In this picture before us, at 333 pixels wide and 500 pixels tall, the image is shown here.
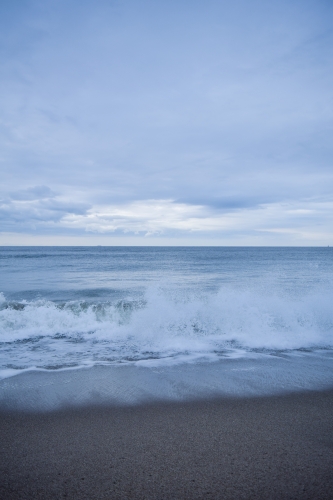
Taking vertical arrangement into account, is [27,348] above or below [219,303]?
below

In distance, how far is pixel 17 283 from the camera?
21234mm

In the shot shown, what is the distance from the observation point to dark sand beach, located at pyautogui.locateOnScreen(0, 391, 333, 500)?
2.72m

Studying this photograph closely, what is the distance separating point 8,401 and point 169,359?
3.34 metres

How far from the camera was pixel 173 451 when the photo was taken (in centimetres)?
327

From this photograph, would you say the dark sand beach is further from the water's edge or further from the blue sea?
the blue sea

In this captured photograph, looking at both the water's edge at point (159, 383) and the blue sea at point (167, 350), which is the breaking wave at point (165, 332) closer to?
the blue sea at point (167, 350)

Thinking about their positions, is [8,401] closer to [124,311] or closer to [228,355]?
[228,355]

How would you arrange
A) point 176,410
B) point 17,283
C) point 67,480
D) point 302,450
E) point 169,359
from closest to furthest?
point 67,480, point 302,450, point 176,410, point 169,359, point 17,283

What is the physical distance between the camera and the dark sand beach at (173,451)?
8.92 ft

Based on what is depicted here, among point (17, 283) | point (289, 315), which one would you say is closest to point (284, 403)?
point (289, 315)

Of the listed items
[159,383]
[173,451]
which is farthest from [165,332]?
[173,451]

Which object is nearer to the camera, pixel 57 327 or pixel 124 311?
pixel 57 327

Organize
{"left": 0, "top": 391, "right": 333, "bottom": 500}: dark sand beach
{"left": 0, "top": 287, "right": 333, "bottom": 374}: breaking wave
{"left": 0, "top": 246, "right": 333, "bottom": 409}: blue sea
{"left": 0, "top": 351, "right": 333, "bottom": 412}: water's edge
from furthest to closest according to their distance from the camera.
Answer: {"left": 0, "top": 287, "right": 333, "bottom": 374}: breaking wave → {"left": 0, "top": 246, "right": 333, "bottom": 409}: blue sea → {"left": 0, "top": 351, "right": 333, "bottom": 412}: water's edge → {"left": 0, "top": 391, "right": 333, "bottom": 500}: dark sand beach

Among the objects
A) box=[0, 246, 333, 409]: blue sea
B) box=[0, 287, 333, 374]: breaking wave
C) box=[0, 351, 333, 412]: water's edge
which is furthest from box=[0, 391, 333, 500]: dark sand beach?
box=[0, 287, 333, 374]: breaking wave
